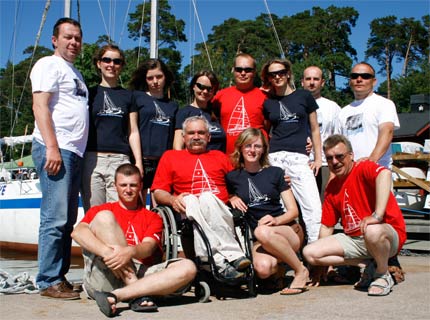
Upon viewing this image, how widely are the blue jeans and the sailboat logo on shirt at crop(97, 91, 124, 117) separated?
1.76 ft

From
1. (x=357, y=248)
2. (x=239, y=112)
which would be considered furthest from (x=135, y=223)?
(x=357, y=248)

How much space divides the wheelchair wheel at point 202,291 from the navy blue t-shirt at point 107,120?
1.35 meters

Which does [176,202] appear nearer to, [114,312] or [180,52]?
[114,312]

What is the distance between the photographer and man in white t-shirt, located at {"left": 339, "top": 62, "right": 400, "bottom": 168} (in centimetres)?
494

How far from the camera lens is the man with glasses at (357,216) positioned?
4254mm

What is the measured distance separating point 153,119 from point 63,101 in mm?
1057

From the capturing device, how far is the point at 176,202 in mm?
4266

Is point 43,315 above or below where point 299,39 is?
below

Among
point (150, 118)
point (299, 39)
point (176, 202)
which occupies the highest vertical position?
point (299, 39)

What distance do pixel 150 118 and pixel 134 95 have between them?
0.26 meters

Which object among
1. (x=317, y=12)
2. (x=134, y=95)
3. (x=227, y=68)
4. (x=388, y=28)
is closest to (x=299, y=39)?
(x=317, y=12)

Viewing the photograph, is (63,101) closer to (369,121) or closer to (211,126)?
(211,126)

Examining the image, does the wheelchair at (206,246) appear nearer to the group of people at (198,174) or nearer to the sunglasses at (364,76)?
the group of people at (198,174)

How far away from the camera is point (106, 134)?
4.59m
